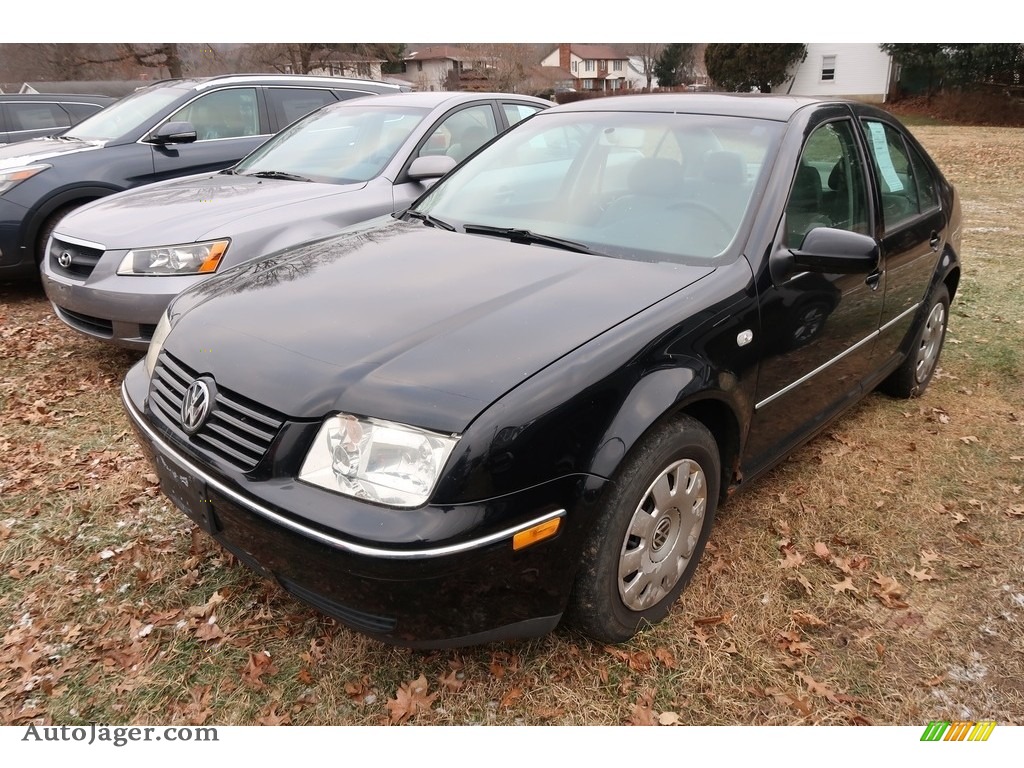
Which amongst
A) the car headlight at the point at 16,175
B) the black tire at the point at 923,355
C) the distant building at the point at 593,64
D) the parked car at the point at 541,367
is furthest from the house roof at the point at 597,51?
the parked car at the point at 541,367

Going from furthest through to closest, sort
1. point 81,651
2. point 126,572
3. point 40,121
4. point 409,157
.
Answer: point 40,121
point 409,157
point 126,572
point 81,651

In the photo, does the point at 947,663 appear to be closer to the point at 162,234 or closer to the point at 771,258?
the point at 771,258

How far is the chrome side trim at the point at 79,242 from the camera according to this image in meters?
4.34

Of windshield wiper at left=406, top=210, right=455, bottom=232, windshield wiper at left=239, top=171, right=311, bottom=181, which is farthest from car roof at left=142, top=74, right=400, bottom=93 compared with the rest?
windshield wiper at left=406, top=210, right=455, bottom=232

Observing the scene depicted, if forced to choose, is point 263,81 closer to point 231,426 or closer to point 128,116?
point 128,116

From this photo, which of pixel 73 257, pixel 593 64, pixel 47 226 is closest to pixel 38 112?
pixel 47 226

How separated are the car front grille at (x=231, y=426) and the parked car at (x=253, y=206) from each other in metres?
1.96

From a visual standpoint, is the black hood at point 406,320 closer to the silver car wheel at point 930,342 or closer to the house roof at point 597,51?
the silver car wheel at point 930,342

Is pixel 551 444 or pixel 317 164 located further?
pixel 317 164

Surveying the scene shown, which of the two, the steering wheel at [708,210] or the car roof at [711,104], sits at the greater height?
the car roof at [711,104]

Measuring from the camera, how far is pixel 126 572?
287 cm

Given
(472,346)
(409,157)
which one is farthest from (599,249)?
(409,157)

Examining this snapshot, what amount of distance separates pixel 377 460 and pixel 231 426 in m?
0.53

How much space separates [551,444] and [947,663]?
1.69 metres
